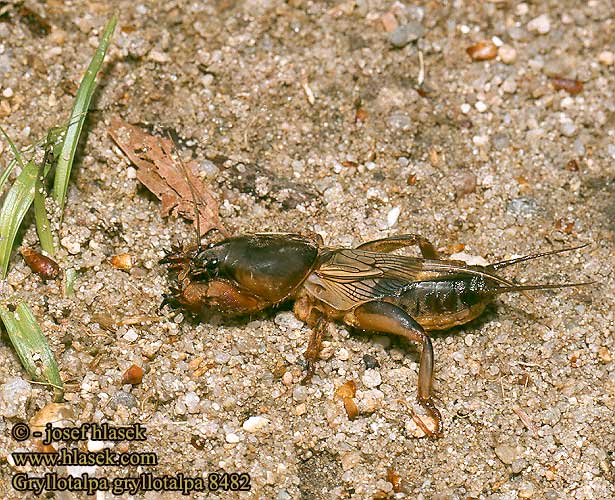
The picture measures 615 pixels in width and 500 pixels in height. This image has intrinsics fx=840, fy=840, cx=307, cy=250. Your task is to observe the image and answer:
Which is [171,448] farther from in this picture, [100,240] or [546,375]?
[546,375]

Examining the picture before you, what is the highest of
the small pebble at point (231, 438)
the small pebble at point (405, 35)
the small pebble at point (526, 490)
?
the small pebble at point (405, 35)

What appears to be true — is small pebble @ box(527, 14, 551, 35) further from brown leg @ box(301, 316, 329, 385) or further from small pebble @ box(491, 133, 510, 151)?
brown leg @ box(301, 316, 329, 385)

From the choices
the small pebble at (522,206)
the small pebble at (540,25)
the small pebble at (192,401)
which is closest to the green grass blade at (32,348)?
the small pebble at (192,401)

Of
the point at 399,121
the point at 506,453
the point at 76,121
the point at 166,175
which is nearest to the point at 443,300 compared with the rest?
the point at 506,453

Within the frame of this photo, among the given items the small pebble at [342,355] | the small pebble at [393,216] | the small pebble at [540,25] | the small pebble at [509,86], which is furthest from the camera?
the small pebble at [540,25]

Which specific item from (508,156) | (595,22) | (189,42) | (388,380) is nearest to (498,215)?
(508,156)

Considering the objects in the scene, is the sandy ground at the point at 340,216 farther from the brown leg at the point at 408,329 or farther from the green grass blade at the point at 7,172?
the green grass blade at the point at 7,172
